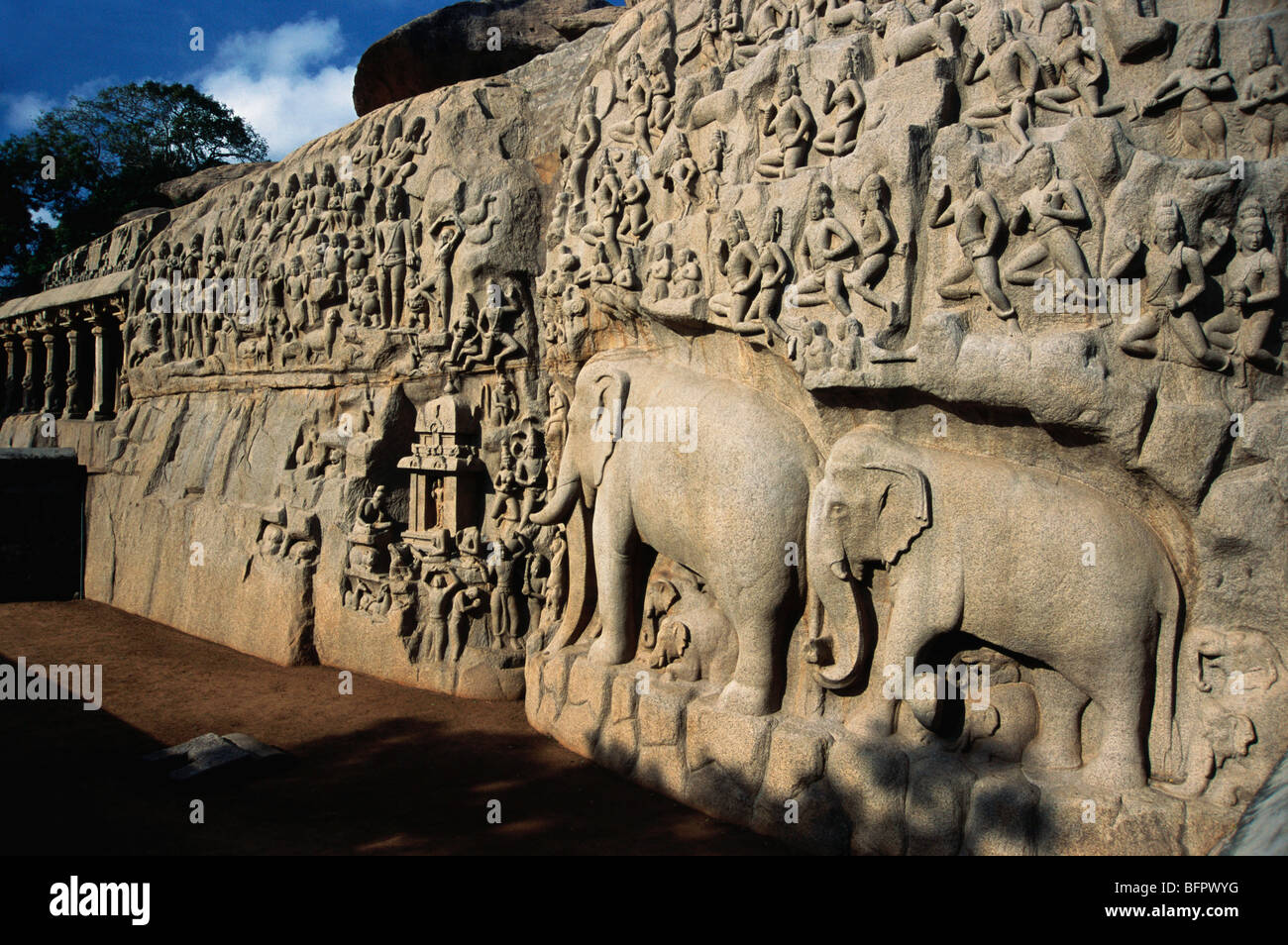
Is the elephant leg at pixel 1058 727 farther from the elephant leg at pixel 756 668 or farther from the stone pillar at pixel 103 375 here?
the stone pillar at pixel 103 375

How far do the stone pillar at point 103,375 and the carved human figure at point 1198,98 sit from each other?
1622 cm

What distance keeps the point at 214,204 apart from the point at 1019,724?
43.6 ft

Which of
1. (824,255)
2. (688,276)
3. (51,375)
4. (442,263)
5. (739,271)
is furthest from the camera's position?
(51,375)

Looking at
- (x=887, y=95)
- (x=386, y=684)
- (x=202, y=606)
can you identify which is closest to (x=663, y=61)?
(x=887, y=95)

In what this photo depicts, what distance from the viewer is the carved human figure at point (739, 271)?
5.97 metres

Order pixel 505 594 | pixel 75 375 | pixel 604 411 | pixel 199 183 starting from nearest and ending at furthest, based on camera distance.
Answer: pixel 604 411 < pixel 505 594 < pixel 75 375 < pixel 199 183

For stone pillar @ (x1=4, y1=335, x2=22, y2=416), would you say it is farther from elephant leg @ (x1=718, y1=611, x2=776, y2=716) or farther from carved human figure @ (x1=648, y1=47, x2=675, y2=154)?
elephant leg @ (x1=718, y1=611, x2=776, y2=716)

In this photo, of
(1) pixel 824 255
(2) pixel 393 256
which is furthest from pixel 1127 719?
(2) pixel 393 256

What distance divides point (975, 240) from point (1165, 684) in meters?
2.52

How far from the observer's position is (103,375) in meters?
16.1

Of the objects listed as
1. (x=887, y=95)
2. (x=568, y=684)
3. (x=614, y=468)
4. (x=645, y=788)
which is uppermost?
(x=887, y=95)

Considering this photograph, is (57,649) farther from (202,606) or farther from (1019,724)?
(1019,724)

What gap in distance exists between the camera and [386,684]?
28.6 ft

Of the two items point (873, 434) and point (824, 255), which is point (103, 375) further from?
point (873, 434)
